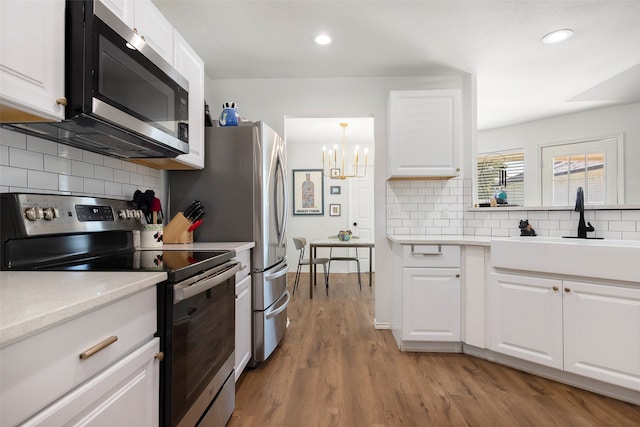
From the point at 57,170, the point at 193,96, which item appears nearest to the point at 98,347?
the point at 57,170

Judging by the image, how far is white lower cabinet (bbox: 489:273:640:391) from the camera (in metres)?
1.65

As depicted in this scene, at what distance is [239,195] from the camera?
2.04m

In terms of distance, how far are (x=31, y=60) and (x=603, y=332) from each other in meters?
2.83

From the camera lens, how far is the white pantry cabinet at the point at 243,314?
1756mm

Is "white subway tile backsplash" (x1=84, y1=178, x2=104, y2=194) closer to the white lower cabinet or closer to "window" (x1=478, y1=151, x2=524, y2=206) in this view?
the white lower cabinet

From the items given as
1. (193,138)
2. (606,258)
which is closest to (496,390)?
(606,258)

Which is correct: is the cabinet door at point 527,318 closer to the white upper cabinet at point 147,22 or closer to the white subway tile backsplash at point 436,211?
the white subway tile backsplash at point 436,211

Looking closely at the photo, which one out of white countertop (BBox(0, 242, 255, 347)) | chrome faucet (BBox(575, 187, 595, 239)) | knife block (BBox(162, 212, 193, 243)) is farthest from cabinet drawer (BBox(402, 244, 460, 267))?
white countertop (BBox(0, 242, 255, 347))

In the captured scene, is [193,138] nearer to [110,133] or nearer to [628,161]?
[110,133]

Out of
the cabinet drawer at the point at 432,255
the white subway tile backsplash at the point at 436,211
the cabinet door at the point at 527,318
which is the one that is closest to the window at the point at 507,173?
the white subway tile backsplash at the point at 436,211

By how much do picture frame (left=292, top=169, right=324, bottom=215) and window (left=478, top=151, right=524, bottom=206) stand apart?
2679 millimetres

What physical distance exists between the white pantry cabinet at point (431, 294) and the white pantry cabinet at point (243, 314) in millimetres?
1154

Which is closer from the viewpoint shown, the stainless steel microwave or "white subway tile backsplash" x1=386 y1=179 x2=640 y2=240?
the stainless steel microwave

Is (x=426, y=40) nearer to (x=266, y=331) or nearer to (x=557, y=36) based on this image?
(x=557, y=36)
